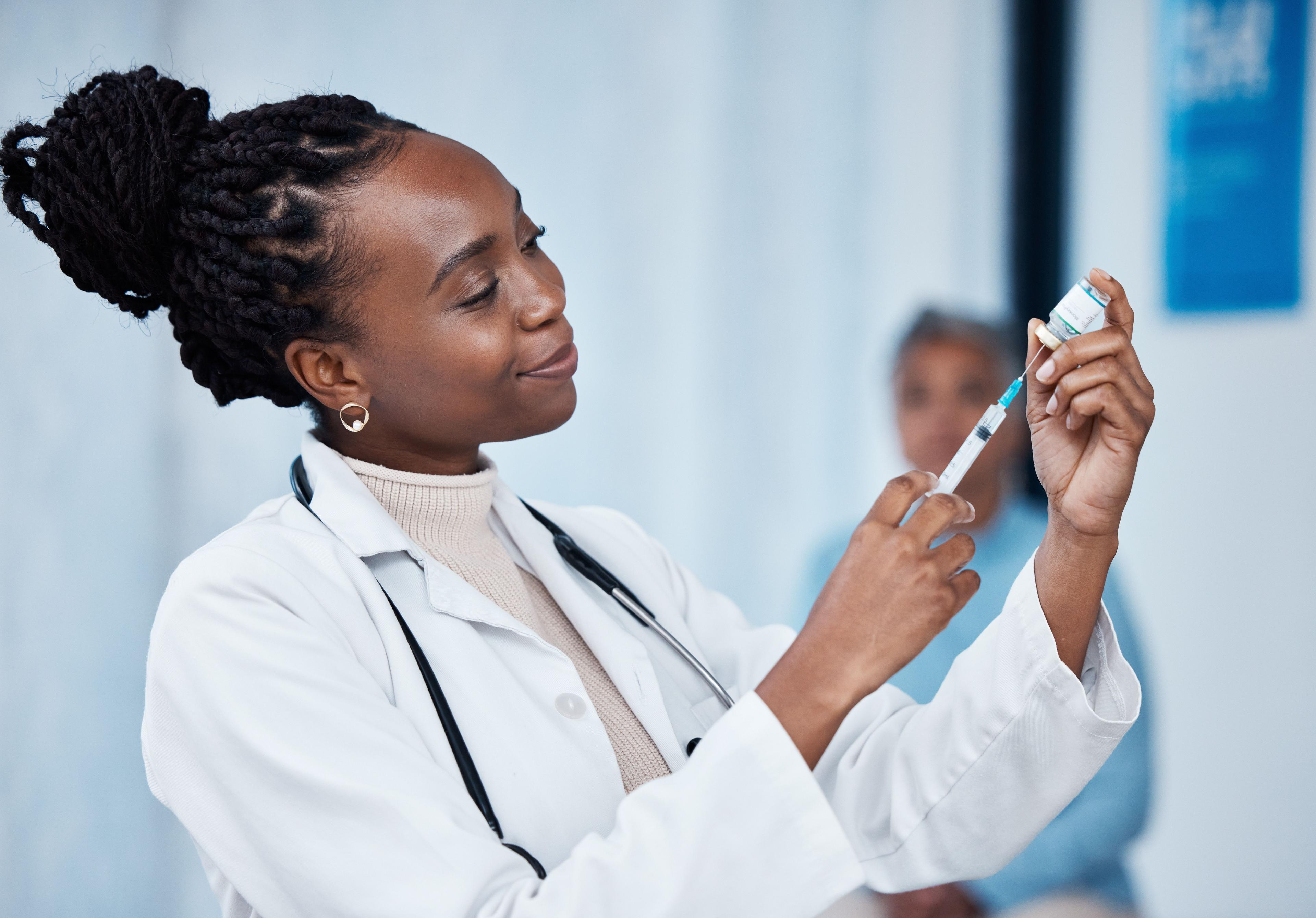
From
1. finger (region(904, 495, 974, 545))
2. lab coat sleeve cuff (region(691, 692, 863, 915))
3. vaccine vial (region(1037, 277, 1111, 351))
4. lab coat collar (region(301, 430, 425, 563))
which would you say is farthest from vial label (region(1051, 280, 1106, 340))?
lab coat collar (region(301, 430, 425, 563))

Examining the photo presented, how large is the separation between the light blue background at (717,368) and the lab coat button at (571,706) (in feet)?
3.81

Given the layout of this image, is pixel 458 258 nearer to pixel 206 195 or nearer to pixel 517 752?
pixel 206 195

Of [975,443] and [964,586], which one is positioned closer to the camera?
[964,586]

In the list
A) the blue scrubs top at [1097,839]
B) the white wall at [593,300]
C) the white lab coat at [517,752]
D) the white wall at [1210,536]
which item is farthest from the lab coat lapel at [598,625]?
the white wall at [1210,536]

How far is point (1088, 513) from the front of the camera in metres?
0.94

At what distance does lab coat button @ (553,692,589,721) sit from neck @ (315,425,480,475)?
11.7 inches

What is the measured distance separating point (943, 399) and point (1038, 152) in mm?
1105

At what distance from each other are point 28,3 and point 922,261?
205 cm

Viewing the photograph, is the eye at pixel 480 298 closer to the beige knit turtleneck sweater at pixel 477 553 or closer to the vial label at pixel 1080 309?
the beige knit turtleneck sweater at pixel 477 553

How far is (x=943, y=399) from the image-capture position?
216 cm

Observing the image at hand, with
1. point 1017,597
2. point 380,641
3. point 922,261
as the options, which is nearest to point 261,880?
point 380,641

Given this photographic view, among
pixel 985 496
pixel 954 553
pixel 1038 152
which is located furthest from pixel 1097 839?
pixel 1038 152

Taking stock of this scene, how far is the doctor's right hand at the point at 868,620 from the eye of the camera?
79 cm

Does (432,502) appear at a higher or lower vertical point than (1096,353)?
lower
